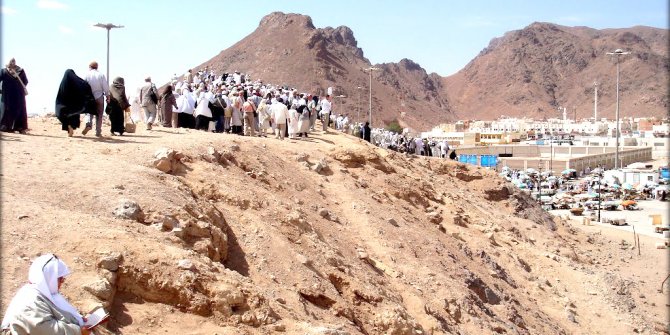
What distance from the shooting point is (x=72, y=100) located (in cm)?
1016

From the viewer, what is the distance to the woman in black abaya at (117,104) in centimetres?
1083

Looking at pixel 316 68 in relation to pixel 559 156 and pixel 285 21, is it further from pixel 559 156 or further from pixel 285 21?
pixel 559 156

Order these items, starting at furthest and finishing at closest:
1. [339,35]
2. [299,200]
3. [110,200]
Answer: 1. [339,35]
2. [299,200]
3. [110,200]

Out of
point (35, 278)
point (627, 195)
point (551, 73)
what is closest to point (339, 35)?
point (551, 73)

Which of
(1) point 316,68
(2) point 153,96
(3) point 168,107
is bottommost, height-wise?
(3) point 168,107

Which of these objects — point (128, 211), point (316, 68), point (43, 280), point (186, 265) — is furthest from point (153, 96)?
point (316, 68)

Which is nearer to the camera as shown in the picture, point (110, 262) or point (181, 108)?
point (110, 262)

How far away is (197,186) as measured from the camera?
9.00 m

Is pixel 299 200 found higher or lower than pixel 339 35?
lower

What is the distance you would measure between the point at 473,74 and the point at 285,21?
190 ft

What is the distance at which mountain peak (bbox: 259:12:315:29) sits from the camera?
110875mm

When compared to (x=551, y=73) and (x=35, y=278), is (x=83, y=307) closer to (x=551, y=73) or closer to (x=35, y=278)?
(x=35, y=278)

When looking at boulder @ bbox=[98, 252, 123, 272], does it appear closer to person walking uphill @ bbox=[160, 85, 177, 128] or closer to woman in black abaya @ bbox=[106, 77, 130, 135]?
woman in black abaya @ bbox=[106, 77, 130, 135]

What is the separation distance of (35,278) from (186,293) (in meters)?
2.04
